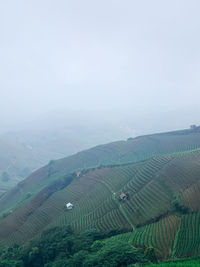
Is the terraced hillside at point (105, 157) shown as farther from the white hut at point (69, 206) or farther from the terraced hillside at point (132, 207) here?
the white hut at point (69, 206)

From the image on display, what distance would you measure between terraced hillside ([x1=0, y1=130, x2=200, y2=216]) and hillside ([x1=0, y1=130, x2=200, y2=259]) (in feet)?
2.12

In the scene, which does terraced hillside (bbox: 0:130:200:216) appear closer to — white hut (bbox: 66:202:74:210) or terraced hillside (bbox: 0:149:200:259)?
terraced hillside (bbox: 0:149:200:259)

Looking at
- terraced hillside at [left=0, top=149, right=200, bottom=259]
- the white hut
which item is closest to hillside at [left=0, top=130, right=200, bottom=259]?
terraced hillside at [left=0, top=149, right=200, bottom=259]

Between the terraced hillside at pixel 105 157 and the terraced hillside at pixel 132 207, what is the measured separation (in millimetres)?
13188

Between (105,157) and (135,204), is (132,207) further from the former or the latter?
(105,157)

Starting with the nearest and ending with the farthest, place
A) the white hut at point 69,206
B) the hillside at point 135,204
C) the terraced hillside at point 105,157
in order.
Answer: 1. the hillside at point 135,204
2. the white hut at point 69,206
3. the terraced hillside at point 105,157

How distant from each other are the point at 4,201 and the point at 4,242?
37940 millimetres

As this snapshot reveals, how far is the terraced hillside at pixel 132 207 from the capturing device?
28.1 m

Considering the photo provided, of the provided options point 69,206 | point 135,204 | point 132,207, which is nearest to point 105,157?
point 69,206

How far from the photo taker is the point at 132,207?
38938 millimetres

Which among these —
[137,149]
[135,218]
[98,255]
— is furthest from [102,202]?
[137,149]

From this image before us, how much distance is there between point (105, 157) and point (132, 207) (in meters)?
47.1

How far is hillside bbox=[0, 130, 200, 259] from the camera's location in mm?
28422

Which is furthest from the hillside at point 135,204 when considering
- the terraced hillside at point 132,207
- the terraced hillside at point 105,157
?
the terraced hillside at point 105,157
